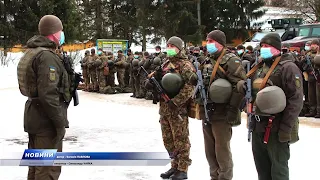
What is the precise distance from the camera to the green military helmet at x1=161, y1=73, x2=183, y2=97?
5703 mm

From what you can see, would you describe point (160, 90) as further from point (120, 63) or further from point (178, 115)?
point (120, 63)

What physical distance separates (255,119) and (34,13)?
31.0m

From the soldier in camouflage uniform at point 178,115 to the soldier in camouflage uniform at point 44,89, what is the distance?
5.68 ft

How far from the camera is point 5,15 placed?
3312 cm

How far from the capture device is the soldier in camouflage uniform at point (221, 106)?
4.98m

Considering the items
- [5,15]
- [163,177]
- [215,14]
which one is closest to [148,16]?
[215,14]

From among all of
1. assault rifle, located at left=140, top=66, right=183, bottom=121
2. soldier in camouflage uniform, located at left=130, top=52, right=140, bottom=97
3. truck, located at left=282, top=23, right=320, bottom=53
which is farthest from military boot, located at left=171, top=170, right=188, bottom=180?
truck, located at left=282, top=23, right=320, bottom=53

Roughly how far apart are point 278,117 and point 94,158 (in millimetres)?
1846

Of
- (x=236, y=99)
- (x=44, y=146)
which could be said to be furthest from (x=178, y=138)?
(x=44, y=146)

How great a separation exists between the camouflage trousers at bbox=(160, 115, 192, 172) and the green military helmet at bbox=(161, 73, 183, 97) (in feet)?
1.19

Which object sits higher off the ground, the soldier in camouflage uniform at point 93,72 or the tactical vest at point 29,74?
the tactical vest at point 29,74

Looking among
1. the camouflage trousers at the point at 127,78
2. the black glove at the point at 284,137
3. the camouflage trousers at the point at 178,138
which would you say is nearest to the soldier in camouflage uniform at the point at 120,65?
the camouflage trousers at the point at 127,78

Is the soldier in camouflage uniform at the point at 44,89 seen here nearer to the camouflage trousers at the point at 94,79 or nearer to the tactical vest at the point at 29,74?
the tactical vest at the point at 29,74

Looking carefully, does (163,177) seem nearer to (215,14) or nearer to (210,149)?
(210,149)
